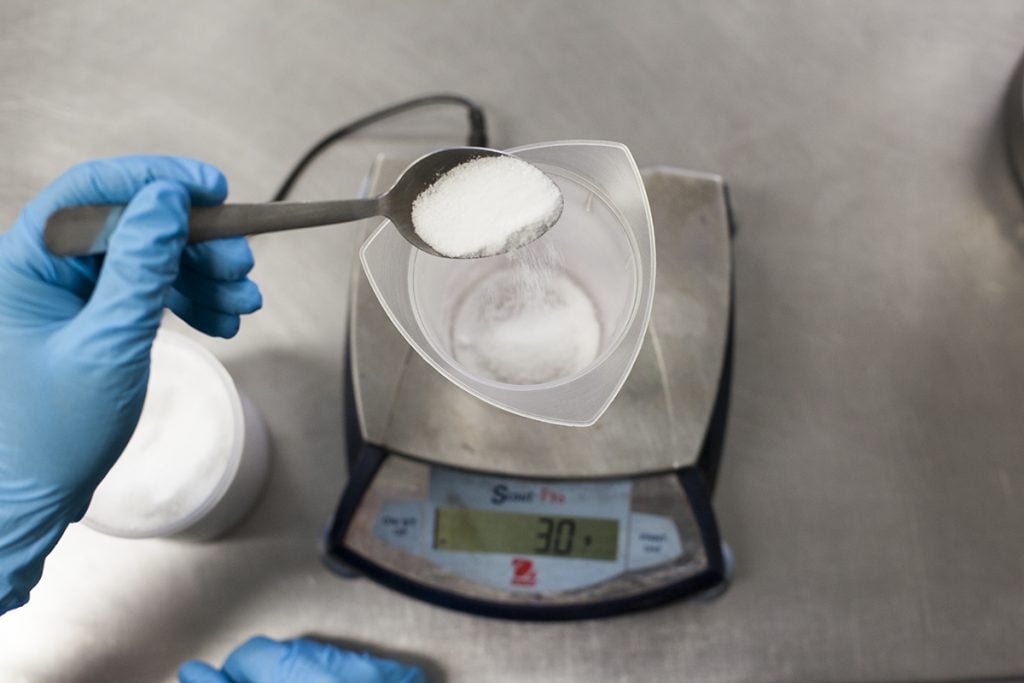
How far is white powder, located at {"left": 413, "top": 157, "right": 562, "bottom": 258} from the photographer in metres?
0.56

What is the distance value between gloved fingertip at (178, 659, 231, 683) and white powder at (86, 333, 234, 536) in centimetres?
18

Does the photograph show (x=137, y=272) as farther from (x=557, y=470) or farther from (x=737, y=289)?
(x=737, y=289)

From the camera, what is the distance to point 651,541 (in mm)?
771

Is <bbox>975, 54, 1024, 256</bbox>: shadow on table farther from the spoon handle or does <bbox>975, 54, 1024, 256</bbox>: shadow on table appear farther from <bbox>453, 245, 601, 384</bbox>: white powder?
the spoon handle

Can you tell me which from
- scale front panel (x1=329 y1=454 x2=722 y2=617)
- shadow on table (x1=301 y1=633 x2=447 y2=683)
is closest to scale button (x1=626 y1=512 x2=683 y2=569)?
scale front panel (x1=329 y1=454 x2=722 y2=617)

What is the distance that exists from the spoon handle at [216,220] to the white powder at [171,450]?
0.69ft

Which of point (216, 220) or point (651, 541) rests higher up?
point (216, 220)

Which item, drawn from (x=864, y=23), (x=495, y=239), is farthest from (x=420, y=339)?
(x=864, y=23)

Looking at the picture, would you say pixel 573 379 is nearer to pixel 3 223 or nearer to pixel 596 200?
pixel 596 200

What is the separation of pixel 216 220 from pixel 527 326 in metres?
0.28

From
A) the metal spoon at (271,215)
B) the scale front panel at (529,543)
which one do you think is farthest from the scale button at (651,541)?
the metal spoon at (271,215)

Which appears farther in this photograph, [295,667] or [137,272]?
[295,667]

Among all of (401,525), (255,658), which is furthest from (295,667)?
(401,525)

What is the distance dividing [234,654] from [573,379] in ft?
1.78
